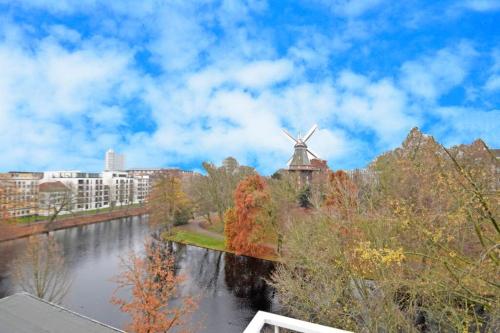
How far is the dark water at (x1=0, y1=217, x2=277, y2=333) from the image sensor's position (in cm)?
1301

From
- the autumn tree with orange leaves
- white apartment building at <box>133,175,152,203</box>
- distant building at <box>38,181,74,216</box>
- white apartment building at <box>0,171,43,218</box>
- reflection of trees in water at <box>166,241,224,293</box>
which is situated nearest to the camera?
reflection of trees in water at <box>166,241,224,293</box>

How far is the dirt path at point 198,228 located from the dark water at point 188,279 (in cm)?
386

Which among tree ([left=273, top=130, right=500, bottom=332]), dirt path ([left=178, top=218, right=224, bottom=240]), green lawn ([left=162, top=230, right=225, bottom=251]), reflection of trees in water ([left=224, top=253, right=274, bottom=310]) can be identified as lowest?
reflection of trees in water ([left=224, top=253, right=274, bottom=310])

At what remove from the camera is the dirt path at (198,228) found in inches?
1128

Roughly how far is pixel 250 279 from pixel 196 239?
10.6m

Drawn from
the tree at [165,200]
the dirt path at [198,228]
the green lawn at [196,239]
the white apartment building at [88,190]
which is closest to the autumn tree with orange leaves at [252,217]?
the green lawn at [196,239]

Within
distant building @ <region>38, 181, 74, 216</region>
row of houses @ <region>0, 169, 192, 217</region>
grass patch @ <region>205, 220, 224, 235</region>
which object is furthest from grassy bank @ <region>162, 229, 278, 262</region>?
distant building @ <region>38, 181, 74, 216</region>

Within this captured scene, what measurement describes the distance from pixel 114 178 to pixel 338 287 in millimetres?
57593

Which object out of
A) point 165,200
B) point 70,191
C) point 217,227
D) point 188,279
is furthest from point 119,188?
point 188,279

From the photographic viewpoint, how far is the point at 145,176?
71.6 metres

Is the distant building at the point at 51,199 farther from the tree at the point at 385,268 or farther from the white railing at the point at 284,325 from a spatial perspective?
the white railing at the point at 284,325

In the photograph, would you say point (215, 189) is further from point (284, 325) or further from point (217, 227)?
point (284, 325)

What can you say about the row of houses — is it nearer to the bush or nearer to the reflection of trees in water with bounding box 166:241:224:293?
the bush

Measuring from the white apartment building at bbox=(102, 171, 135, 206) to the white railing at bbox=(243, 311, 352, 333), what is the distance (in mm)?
57549
